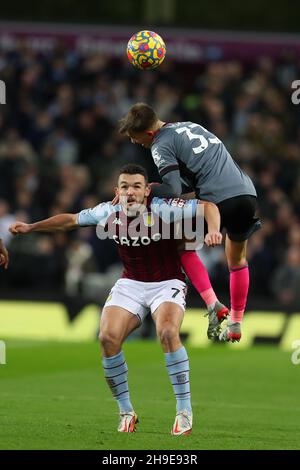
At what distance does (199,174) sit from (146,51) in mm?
1154

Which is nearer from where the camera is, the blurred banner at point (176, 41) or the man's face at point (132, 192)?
the man's face at point (132, 192)

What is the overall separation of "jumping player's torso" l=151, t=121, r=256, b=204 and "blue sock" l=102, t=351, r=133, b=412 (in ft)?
5.58

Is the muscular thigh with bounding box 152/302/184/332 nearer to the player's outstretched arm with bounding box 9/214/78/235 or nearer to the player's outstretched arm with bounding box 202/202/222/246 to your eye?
the player's outstretched arm with bounding box 202/202/222/246

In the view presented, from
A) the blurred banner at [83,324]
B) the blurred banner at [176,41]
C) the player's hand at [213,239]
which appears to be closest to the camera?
the player's hand at [213,239]

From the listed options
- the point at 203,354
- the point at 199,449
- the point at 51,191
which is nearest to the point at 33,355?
the point at 203,354

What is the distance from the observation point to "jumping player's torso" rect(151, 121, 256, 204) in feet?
32.2

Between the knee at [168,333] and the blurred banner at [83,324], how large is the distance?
875 centimetres

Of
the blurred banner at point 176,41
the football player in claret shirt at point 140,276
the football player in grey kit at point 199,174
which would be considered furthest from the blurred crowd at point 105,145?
the football player in claret shirt at point 140,276

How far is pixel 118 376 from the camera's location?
30.6 feet

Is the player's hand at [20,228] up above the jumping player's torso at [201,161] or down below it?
below

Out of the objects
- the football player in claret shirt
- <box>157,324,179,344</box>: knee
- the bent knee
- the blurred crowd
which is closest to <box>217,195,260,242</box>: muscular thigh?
the football player in claret shirt

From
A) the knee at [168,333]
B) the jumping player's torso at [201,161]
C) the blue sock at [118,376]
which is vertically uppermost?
the jumping player's torso at [201,161]

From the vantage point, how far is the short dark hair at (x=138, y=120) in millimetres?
9719

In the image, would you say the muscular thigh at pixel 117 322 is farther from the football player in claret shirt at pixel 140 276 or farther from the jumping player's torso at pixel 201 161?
the jumping player's torso at pixel 201 161
